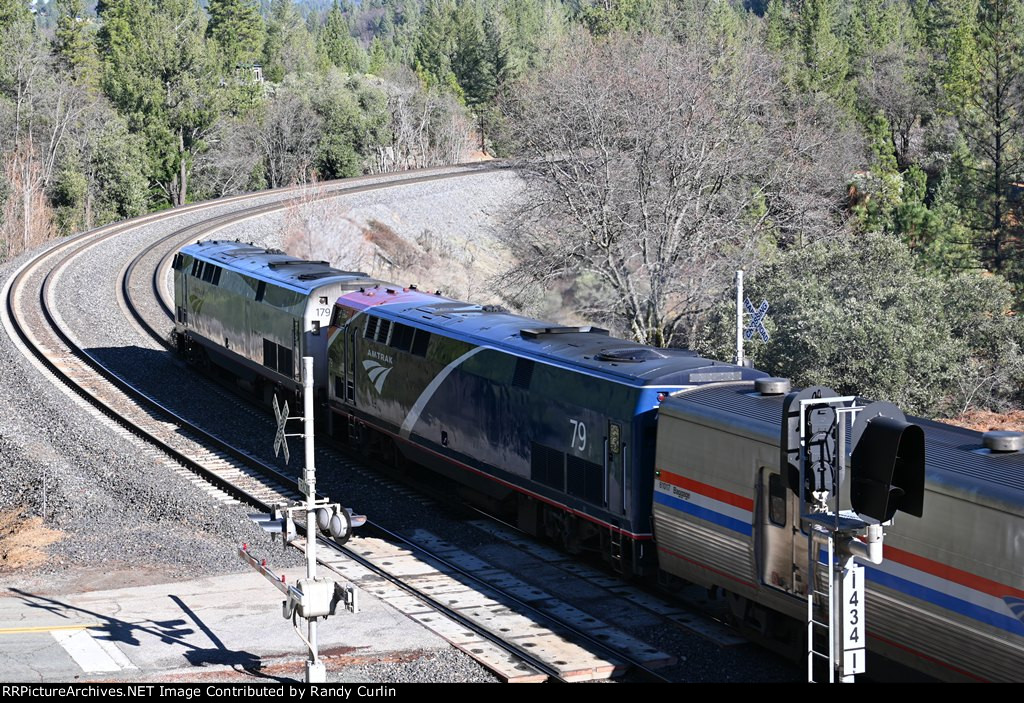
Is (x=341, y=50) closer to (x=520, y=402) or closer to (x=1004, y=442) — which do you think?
(x=520, y=402)

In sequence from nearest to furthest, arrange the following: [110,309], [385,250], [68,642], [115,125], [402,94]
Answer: [68,642]
[110,309]
[385,250]
[115,125]
[402,94]

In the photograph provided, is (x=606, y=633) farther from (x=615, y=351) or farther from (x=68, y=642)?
(x=68, y=642)

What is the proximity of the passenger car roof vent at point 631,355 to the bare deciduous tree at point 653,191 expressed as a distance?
71.8 ft

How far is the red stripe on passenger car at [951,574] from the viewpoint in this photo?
11.7 m

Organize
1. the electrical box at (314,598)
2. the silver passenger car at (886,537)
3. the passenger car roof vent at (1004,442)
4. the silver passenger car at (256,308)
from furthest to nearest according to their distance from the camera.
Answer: the silver passenger car at (256,308) < the electrical box at (314,598) < the passenger car roof vent at (1004,442) < the silver passenger car at (886,537)

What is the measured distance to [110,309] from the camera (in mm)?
44656

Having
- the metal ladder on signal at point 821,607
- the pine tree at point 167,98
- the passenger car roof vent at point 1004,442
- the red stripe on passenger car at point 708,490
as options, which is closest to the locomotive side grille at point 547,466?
the red stripe on passenger car at point 708,490

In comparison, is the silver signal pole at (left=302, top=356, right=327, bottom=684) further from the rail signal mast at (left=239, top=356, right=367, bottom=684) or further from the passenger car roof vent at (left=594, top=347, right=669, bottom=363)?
the passenger car roof vent at (left=594, top=347, right=669, bottom=363)

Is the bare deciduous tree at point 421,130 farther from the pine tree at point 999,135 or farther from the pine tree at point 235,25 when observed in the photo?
the pine tree at point 999,135

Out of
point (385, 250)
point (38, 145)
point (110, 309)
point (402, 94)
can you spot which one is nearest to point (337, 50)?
point (402, 94)

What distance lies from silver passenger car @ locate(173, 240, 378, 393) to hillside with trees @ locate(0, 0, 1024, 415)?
11786mm

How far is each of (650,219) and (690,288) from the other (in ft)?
9.29

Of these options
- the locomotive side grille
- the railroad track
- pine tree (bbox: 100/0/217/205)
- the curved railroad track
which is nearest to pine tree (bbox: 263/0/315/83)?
pine tree (bbox: 100/0/217/205)

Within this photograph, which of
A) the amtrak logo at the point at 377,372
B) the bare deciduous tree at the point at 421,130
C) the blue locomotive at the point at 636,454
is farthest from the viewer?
the bare deciduous tree at the point at 421,130
